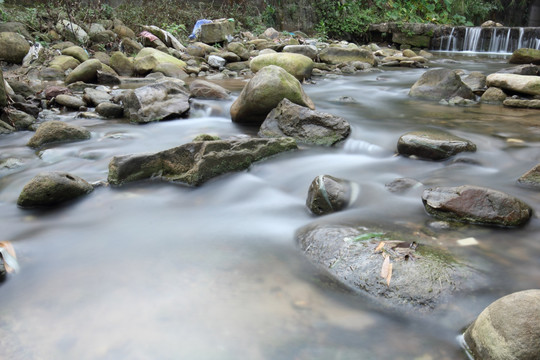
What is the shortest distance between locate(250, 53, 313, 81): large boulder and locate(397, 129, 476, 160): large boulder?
17.6 feet

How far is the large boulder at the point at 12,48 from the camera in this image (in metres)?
9.70

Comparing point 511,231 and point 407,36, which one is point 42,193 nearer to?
point 511,231

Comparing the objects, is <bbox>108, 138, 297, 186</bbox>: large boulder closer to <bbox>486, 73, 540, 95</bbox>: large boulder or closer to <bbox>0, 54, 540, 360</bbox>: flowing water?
<bbox>0, 54, 540, 360</bbox>: flowing water

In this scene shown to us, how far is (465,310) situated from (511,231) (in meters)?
1.00

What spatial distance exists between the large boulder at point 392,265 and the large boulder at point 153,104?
13.1 feet

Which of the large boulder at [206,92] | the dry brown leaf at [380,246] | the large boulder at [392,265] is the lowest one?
the large boulder at [392,265]

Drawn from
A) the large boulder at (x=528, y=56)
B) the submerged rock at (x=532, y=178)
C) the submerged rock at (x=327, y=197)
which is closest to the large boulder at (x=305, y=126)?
the submerged rock at (x=327, y=197)

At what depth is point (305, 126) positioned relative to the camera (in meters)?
4.86

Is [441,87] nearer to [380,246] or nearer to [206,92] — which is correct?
[206,92]

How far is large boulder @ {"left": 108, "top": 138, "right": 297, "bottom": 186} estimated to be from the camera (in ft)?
12.3

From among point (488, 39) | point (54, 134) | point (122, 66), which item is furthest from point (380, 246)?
point (488, 39)

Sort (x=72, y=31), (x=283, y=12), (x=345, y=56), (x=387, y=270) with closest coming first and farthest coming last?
(x=387, y=270)
(x=72, y=31)
(x=345, y=56)
(x=283, y=12)

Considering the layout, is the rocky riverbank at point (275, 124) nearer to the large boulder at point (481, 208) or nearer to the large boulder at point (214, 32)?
the large boulder at point (481, 208)

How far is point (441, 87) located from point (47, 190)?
645cm
